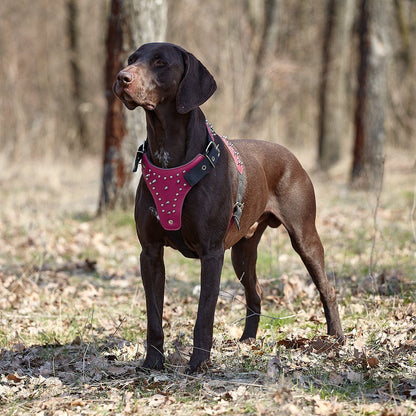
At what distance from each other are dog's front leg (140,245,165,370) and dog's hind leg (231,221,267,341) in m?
0.86

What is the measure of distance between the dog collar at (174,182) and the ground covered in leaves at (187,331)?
0.86 metres

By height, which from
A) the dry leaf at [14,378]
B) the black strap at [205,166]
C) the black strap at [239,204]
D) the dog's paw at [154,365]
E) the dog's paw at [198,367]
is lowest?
the dry leaf at [14,378]

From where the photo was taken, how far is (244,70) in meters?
11.8

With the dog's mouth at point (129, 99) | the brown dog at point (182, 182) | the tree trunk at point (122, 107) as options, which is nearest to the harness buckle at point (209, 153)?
the brown dog at point (182, 182)

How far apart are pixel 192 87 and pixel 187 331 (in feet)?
6.47

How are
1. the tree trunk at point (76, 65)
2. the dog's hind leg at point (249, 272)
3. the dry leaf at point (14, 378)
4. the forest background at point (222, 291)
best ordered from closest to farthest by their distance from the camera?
the forest background at point (222, 291) < the dry leaf at point (14, 378) < the dog's hind leg at point (249, 272) < the tree trunk at point (76, 65)

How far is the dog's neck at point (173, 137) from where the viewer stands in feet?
11.4

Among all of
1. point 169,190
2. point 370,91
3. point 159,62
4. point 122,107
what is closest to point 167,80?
point 159,62

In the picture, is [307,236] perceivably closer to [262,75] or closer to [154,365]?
[154,365]

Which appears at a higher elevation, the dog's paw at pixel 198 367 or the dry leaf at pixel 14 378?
the dog's paw at pixel 198 367

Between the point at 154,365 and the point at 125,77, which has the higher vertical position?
the point at 125,77

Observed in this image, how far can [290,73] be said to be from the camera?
1477 centimetres

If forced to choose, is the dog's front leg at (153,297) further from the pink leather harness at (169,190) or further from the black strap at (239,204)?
the black strap at (239,204)

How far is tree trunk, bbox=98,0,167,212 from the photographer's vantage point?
739 cm
